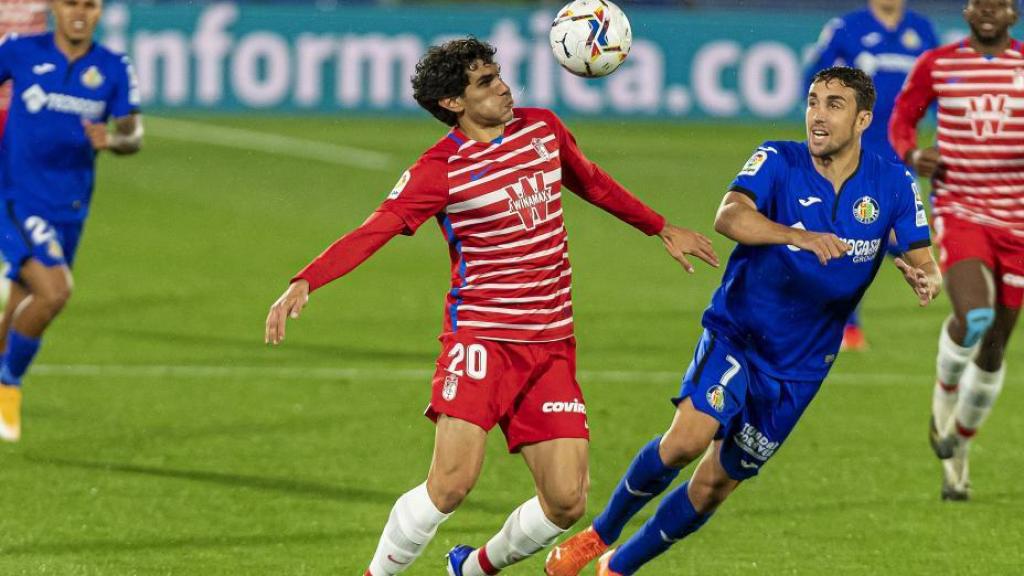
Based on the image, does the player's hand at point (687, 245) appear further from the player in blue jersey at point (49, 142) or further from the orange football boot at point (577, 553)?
the player in blue jersey at point (49, 142)

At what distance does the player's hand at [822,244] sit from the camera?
6.24m

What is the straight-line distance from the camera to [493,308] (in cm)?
648

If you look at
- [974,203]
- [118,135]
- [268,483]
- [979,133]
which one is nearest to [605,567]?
[268,483]

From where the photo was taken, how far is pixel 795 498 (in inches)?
336

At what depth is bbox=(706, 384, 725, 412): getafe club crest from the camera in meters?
6.53

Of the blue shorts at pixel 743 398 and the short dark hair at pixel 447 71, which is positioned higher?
the short dark hair at pixel 447 71

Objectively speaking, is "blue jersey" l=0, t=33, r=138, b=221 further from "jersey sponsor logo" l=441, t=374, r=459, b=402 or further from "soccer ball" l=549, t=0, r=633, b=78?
A: "jersey sponsor logo" l=441, t=374, r=459, b=402

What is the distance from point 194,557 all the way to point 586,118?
17639 millimetres

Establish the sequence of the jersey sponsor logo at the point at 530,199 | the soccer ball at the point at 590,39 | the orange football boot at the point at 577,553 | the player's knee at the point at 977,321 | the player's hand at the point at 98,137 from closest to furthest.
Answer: the jersey sponsor logo at the point at 530,199 → the orange football boot at the point at 577,553 → the soccer ball at the point at 590,39 → the player's knee at the point at 977,321 → the player's hand at the point at 98,137

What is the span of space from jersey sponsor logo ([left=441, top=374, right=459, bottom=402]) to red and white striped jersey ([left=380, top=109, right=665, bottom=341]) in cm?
20

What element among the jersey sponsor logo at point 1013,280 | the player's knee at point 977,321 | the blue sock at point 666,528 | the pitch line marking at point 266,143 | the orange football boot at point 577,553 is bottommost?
the pitch line marking at point 266,143

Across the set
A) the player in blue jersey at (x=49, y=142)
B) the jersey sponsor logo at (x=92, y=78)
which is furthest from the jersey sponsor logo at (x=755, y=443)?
the jersey sponsor logo at (x=92, y=78)

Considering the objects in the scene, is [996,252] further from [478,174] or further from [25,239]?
[25,239]

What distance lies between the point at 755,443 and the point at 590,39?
170 cm
